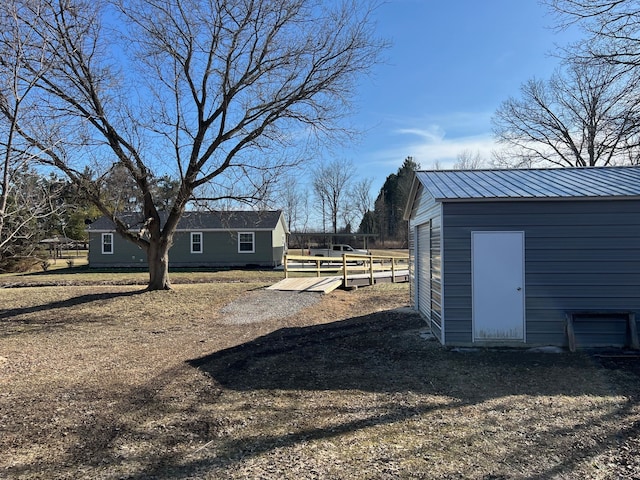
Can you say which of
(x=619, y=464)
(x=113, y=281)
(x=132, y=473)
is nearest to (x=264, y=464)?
(x=132, y=473)

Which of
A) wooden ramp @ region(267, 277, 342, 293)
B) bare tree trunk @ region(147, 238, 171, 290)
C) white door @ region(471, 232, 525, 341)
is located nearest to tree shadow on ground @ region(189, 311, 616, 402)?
white door @ region(471, 232, 525, 341)

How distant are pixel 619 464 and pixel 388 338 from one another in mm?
4710

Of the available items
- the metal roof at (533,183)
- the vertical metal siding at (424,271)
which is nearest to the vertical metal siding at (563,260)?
the metal roof at (533,183)

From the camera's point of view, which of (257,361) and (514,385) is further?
(257,361)

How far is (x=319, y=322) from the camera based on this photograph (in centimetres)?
988

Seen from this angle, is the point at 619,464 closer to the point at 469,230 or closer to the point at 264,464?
the point at 264,464

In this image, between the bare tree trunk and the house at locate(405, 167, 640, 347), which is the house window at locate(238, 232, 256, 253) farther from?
the house at locate(405, 167, 640, 347)

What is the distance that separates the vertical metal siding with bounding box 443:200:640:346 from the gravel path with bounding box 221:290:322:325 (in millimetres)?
4990

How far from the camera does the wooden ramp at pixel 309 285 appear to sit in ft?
45.1

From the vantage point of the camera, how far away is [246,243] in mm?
26594

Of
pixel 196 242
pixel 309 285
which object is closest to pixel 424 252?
pixel 309 285

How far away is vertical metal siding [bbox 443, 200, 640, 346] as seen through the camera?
6898 mm

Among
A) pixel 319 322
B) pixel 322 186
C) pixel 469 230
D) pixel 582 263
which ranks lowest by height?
pixel 319 322

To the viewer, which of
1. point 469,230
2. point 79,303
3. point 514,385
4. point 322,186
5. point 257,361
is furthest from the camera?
point 322,186
